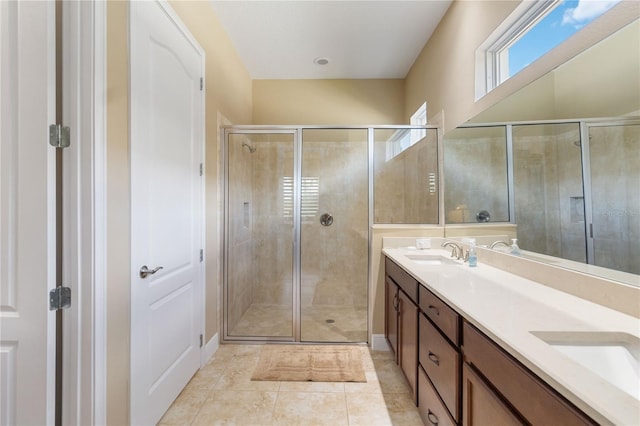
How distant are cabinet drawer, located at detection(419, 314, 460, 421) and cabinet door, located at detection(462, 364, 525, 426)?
0.06 m

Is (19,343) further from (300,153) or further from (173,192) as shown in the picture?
(300,153)

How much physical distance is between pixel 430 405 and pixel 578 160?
1313 millimetres

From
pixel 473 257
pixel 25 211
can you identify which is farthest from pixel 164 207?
pixel 473 257

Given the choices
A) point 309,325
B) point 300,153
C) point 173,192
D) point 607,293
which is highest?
point 300,153

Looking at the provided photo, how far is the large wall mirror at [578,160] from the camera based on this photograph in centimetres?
97

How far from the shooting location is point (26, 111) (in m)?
1.04

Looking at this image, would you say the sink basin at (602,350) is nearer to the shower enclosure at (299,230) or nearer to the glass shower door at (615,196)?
the glass shower door at (615,196)

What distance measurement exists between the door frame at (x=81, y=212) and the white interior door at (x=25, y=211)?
0.05 meters

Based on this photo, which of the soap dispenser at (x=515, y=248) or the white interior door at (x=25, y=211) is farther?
the soap dispenser at (x=515, y=248)

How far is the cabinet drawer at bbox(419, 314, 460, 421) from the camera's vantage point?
3.62 feet

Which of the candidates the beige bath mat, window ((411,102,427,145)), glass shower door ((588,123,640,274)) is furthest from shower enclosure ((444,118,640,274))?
the beige bath mat

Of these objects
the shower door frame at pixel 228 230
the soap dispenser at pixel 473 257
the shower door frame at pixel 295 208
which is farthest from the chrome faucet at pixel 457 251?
the shower door frame at pixel 228 230

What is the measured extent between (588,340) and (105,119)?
1935mm

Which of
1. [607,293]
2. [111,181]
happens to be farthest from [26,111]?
[607,293]
